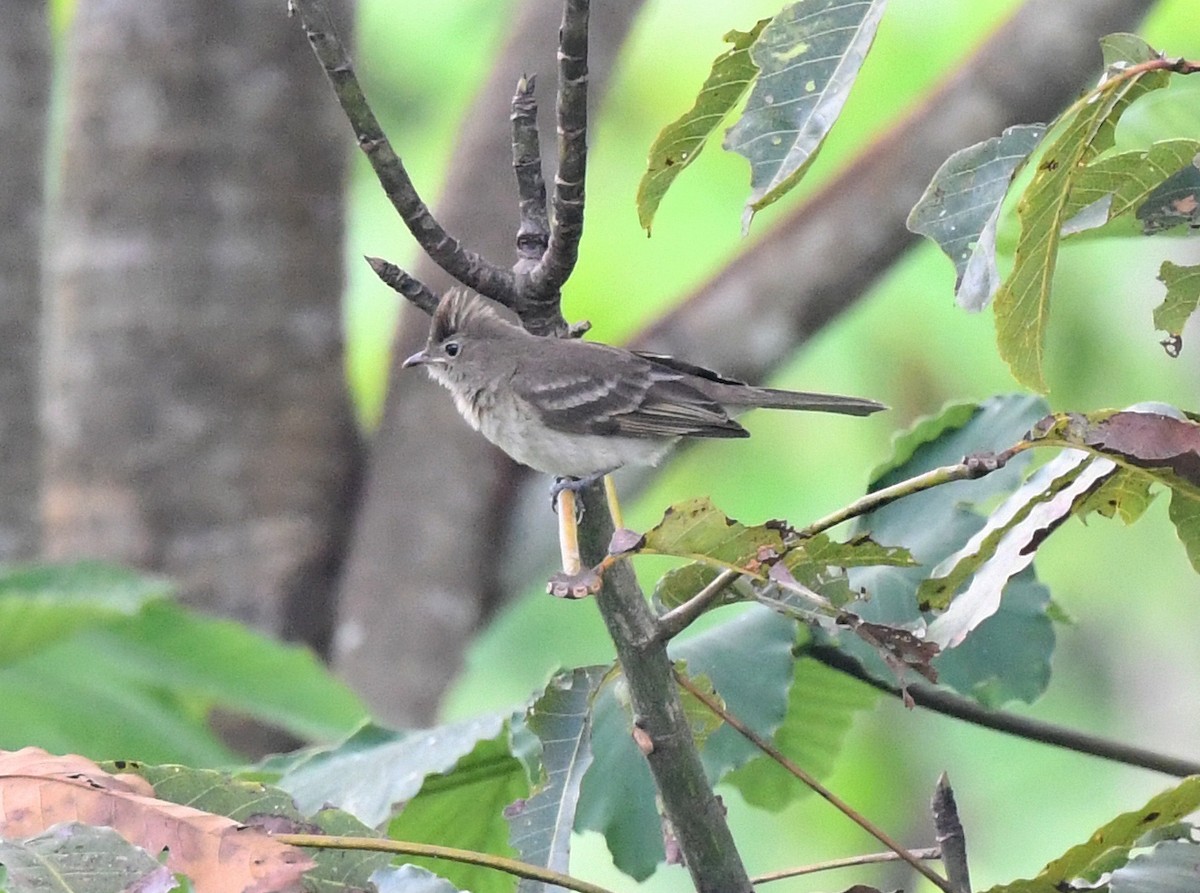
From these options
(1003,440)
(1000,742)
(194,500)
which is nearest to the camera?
(1003,440)

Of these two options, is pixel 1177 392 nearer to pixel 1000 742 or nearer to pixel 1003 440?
pixel 1000 742

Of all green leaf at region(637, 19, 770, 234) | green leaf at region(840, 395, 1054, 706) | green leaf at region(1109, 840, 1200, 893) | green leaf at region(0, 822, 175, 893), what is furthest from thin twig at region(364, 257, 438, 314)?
green leaf at region(1109, 840, 1200, 893)

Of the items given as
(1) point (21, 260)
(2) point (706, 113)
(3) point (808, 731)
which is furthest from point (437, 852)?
(1) point (21, 260)

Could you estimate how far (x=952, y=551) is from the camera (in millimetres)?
1866

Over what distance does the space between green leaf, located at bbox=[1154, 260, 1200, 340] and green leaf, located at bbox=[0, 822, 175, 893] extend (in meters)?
1.08

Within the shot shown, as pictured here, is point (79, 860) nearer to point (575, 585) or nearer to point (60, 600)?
point (575, 585)

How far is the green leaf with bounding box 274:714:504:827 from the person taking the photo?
166cm

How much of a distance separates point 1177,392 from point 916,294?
129 cm

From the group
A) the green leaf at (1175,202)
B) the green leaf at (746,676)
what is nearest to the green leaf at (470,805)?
the green leaf at (746,676)

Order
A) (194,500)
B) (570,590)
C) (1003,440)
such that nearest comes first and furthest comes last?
(570,590) → (1003,440) → (194,500)

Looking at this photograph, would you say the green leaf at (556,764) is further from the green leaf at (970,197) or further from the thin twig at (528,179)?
the green leaf at (970,197)

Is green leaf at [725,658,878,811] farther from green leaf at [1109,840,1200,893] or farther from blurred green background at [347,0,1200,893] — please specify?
blurred green background at [347,0,1200,893]

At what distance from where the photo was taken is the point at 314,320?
14.6 feet

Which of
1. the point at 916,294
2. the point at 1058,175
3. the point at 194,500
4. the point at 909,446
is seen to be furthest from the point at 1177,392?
the point at 1058,175
